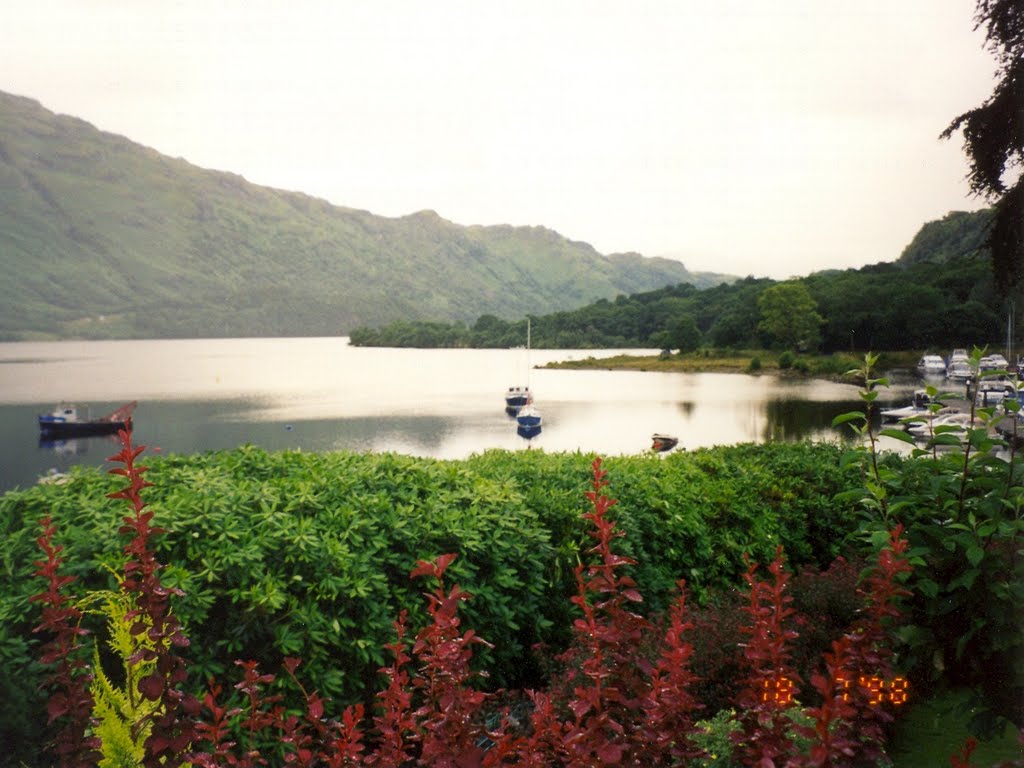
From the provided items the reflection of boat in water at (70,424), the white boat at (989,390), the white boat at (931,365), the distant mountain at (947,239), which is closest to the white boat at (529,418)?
the white boat at (989,390)

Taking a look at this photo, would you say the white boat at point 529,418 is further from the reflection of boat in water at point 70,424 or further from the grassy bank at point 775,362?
the reflection of boat in water at point 70,424

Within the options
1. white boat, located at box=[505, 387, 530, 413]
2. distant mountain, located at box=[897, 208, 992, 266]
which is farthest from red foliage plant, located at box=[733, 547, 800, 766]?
white boat, located at box=[505, 387, 530, 413]

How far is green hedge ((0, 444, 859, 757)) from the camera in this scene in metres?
3.53

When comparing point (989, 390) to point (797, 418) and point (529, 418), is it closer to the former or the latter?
point (797, 418)

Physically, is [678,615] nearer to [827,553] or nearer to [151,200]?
[827,553]

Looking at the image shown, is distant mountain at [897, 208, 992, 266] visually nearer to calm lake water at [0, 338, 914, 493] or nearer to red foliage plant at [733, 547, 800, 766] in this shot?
calm lake water at [0, 338, 914, 493]

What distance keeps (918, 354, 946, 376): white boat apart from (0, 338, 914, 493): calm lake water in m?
3.21

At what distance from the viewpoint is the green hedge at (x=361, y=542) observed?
353cm

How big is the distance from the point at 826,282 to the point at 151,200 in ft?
66.6

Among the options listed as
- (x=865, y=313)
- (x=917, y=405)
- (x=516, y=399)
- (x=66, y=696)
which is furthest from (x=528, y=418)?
(x=66, y=696)

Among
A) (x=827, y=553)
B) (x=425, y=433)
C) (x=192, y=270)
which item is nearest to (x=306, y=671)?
(x=827, y=553)

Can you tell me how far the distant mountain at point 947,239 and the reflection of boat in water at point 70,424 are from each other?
1622 centimetres

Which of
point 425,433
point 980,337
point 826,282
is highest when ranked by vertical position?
point 826,282

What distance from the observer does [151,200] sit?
73.7 ft
